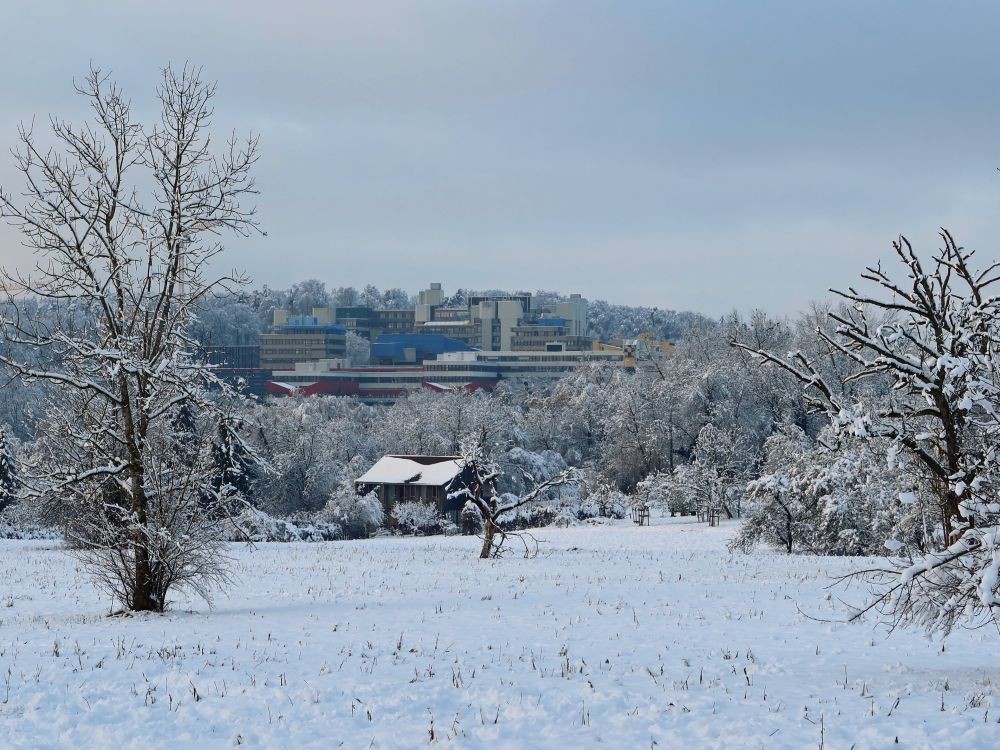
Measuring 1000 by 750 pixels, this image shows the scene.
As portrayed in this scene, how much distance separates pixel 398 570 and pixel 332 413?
245ft

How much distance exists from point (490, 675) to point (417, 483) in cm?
5604

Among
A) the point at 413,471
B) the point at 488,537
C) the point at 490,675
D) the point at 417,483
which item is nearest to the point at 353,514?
the point at 417,483

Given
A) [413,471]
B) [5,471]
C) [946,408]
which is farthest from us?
[413,471]

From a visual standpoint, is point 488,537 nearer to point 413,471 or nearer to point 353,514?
point 353,514

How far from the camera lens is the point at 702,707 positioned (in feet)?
30.8

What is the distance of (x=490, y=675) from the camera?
420 inches

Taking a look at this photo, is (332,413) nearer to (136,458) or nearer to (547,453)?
(547,453)

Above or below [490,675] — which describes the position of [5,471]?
below

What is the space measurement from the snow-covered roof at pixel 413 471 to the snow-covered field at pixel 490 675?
157ft

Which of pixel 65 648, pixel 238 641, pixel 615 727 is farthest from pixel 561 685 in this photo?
pixel 65 648

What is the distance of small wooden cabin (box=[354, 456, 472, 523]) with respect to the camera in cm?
6650

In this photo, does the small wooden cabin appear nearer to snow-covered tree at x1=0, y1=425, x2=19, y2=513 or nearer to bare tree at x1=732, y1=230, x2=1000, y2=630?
snow-covered tree at x1=0, y1=425, x2=19, y2=513

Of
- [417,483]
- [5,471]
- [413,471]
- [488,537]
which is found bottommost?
[417,483]

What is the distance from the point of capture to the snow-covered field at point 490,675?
8.73 meters
